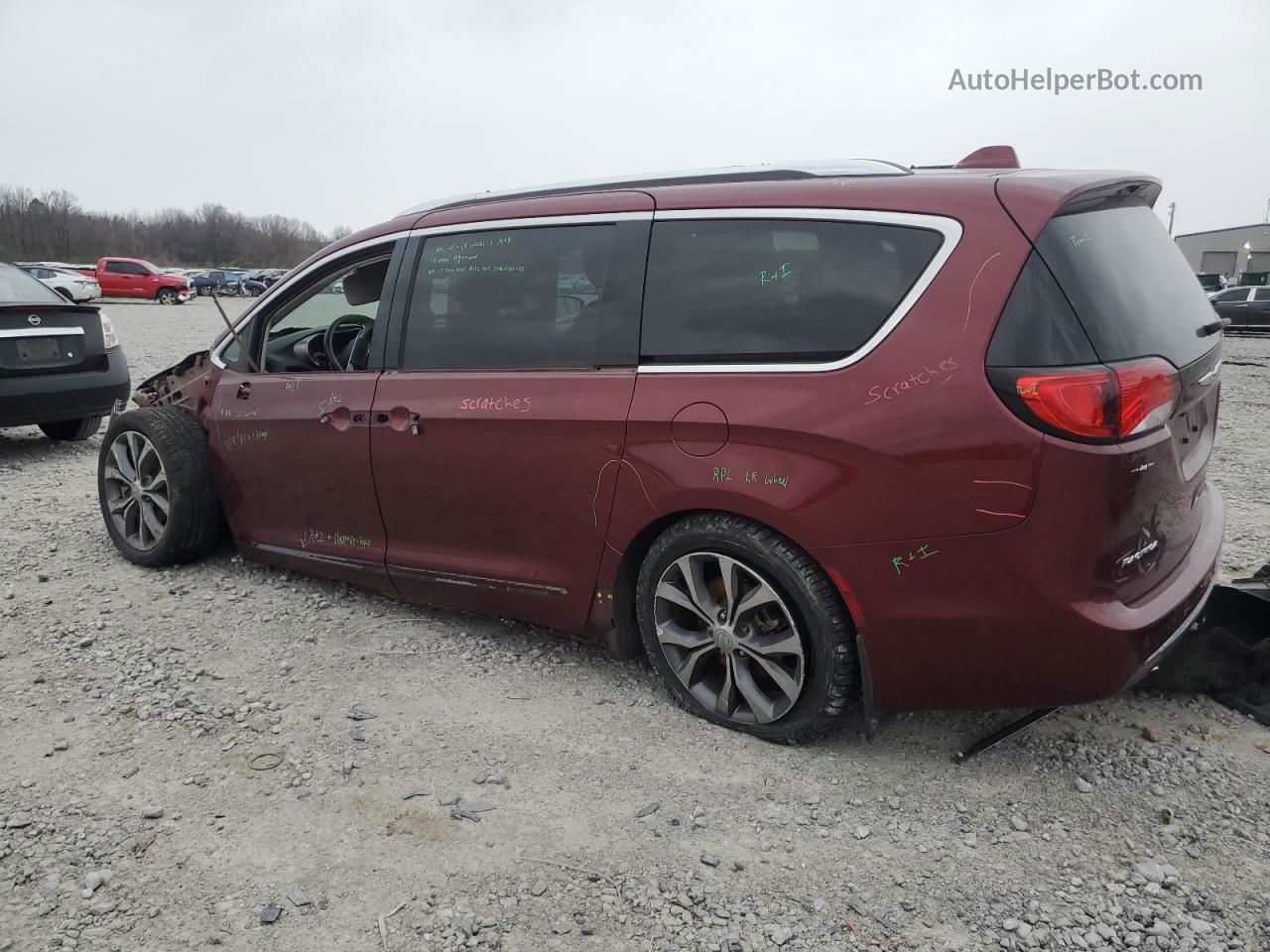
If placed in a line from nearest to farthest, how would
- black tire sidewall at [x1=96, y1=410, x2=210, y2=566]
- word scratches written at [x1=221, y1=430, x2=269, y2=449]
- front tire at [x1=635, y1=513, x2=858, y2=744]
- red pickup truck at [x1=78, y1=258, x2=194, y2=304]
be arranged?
1. front tire at [x1=635, y1=513, x2=858, y2=744]
2. word scratches written at [x1=221, y1=430, x2=269, y2=449]
3. black tire sidewall at [x1=96, y1=410, x2=210, y2=566]
4. red pickup truck at [x1=78, y1=258, x2=194, y2=304]

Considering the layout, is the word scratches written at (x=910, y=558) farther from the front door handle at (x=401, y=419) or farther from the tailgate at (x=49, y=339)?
the tailgate at (x=49, y=339)

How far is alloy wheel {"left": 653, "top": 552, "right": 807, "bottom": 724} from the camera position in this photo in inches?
114

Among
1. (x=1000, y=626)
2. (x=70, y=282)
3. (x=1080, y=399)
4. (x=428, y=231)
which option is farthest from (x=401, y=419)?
(x=70, y=282)

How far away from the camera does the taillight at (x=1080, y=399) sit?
92.4 inches

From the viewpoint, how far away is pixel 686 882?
7.86 feet

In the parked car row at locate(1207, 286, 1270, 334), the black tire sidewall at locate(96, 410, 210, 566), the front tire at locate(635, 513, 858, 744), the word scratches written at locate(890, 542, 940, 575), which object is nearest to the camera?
the word scratches written at locate(890, 542, 940, 575)

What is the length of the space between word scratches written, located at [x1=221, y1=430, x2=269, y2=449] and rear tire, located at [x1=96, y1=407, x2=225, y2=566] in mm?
210

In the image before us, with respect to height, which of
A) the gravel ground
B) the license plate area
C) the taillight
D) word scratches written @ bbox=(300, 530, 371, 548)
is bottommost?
the gravel ground

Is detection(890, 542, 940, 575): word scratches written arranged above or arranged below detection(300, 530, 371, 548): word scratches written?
above

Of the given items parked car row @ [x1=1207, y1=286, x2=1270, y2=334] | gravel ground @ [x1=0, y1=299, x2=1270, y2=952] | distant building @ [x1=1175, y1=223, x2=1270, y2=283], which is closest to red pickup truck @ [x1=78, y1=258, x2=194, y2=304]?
parked car row @ [x1=1207, y1=286, x2=1270, y2=334]

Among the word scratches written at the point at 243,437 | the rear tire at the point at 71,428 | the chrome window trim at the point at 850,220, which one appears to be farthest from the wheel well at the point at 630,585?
the rear tire at the point at 71,428

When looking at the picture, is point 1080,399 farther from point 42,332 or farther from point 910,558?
point 42,332

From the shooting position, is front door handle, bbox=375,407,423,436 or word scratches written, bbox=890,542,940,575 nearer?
word scratches written, bbox=890,542,940,575

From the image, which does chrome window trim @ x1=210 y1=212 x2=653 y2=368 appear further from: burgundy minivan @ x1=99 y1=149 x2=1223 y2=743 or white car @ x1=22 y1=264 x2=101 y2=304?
white car @ x1=22 y1=264 x2=101 y2=304
